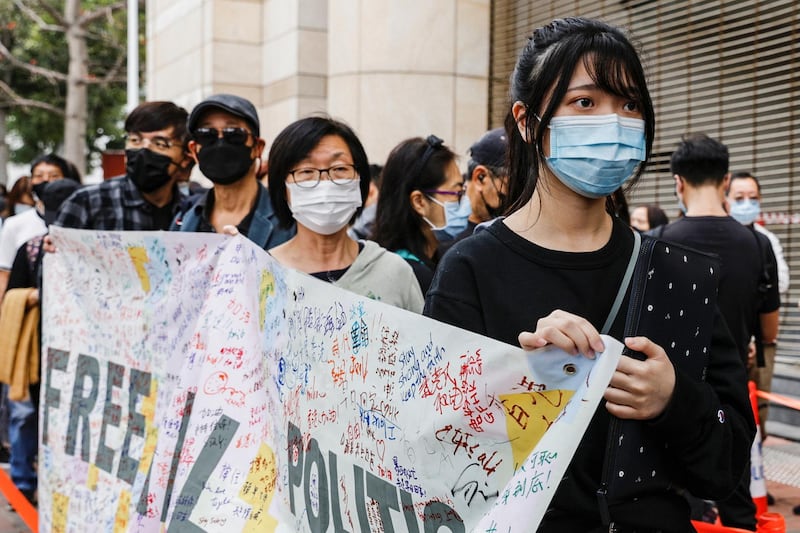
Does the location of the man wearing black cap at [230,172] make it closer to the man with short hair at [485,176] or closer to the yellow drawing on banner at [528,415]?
the man with short hair at [485,176]

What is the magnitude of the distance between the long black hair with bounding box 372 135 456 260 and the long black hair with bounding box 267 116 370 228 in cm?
56

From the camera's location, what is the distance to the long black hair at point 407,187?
422cm

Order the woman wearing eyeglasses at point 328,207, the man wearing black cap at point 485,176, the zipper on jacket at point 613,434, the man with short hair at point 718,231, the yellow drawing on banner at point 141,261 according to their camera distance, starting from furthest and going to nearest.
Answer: the man with short hair at point 718,231, the man wearing black cap at point 485,176, the yellow drawing on banner at point 141,261, the woman wearing eyeglasses at point 328,207, the zipper on jacket at point 613,434

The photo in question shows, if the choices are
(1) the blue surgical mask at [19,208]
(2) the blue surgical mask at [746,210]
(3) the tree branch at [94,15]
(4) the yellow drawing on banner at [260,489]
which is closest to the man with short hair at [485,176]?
(4) the yellow drawing on banner at [260,489]

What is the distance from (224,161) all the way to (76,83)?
16.6 m

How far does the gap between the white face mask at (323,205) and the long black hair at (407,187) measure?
0.70m

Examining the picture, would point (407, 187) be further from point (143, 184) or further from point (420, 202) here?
point (143, 184)

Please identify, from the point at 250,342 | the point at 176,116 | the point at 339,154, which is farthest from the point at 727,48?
the point at 250,342

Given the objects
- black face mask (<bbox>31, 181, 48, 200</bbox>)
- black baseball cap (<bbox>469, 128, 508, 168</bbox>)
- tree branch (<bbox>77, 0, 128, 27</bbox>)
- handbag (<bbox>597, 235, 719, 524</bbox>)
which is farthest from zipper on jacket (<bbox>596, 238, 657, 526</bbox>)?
tree branch (<bbox>77, 0, 128, 27</bbox>)

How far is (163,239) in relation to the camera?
3.79 m

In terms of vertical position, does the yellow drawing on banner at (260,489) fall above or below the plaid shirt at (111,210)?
below

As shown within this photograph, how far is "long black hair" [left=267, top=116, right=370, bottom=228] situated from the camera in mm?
3508

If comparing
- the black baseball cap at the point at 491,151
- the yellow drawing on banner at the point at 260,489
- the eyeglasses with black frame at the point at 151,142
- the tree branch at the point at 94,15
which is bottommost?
the yellow drawing on banner at the point at 260,489
